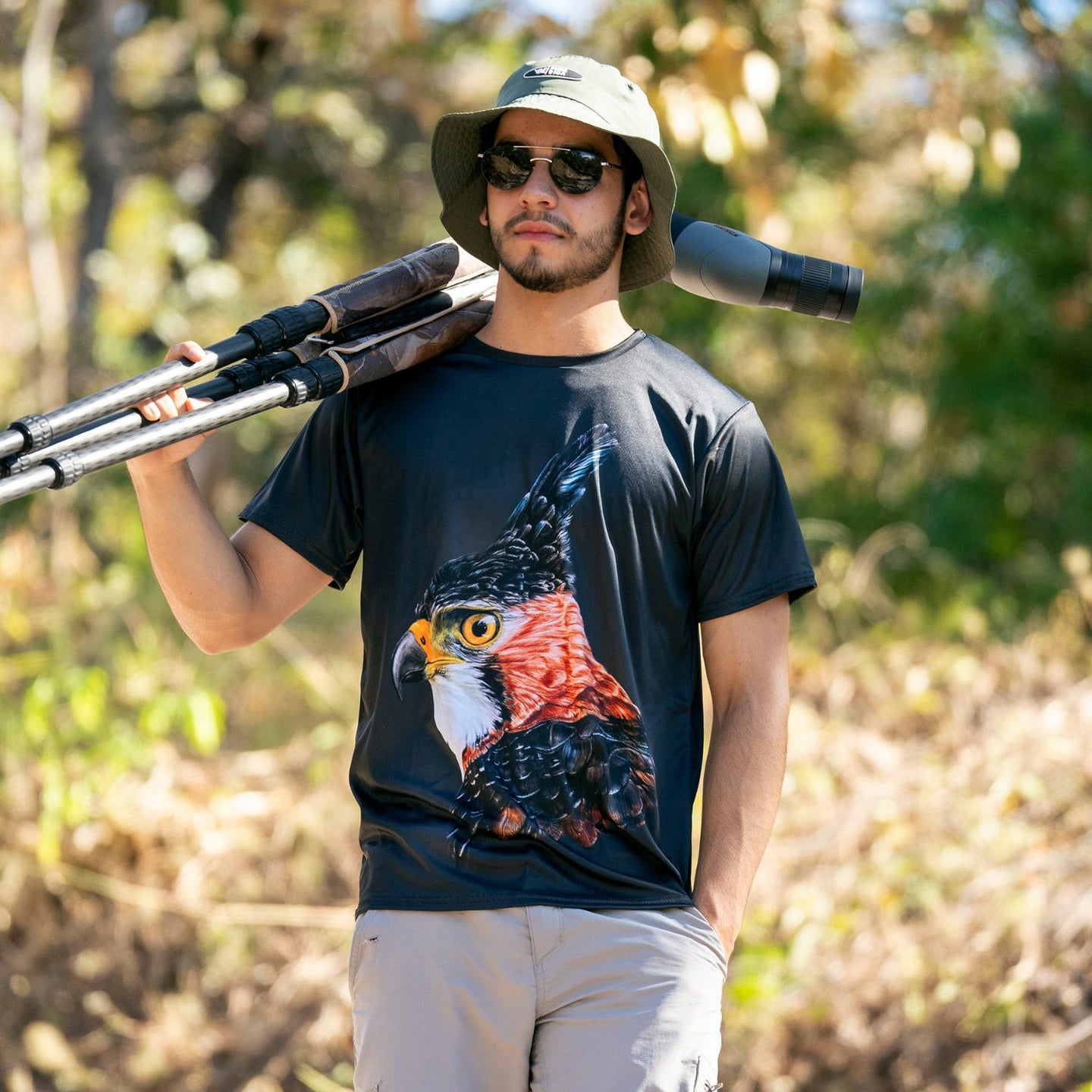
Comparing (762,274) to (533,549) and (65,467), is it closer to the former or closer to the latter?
(533,549)

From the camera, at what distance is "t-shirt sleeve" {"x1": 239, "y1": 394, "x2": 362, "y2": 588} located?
2.58m

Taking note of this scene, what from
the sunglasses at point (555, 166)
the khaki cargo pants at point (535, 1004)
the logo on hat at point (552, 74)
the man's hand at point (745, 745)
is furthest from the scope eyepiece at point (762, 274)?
the khaki cargo pants at point (535, 1004)

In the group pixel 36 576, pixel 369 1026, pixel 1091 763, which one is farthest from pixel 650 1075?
pixel 36 576

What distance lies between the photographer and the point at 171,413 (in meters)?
2.23

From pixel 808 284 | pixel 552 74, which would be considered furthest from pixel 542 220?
pixel 808 284

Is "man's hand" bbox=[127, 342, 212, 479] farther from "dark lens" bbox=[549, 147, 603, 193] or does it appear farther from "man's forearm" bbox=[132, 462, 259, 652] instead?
"dark lens" bbox=[549, 147, 603, 193]

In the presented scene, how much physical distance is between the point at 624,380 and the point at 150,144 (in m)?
11.2

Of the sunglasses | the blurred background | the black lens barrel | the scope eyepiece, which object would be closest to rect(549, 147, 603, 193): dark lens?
the sunglasses

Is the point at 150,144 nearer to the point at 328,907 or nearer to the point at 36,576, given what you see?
the point at 36,576

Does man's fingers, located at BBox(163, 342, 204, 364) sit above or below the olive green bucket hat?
below

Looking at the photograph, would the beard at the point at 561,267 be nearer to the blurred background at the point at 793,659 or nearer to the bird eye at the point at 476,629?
the bird eye at the point at 476,629

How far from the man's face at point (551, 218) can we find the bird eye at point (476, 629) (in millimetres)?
564

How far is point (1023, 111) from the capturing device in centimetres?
812

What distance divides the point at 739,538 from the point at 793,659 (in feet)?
13.0
